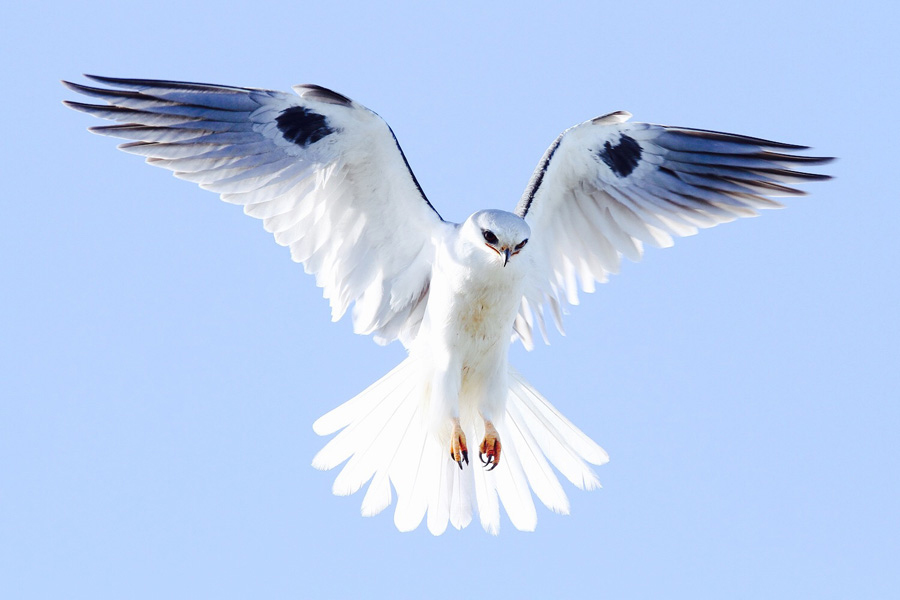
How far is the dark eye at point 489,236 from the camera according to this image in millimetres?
7289

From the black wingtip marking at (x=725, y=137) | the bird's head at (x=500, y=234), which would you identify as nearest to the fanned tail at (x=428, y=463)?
the bird's head at (x=500, y=234)

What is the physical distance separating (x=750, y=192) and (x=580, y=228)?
107 centimetres

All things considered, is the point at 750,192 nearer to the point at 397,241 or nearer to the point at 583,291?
the point at 583,291

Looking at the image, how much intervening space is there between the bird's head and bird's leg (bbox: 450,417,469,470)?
1.17m

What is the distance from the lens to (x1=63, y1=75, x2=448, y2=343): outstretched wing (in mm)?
7621

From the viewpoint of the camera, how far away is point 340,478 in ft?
27.5

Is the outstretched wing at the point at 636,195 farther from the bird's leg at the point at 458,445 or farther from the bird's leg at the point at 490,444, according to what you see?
the bird's leg at the point at 458,445

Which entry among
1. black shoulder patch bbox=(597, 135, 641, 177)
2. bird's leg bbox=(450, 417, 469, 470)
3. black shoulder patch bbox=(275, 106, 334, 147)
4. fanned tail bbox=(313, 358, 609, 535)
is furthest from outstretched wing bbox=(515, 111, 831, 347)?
black shoulder patch bbox=(275, 106, 334, 147)

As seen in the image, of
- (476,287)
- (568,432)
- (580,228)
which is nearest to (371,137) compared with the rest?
(476,287)

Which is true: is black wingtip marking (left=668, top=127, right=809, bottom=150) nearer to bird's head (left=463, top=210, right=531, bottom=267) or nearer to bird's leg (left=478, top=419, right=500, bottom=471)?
bird's head (left=463, top=210, right=531, bottom=267)

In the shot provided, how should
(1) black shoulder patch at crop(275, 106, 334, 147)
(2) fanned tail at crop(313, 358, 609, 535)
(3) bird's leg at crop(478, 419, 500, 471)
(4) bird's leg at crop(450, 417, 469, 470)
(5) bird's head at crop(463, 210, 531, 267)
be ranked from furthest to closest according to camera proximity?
(2) fanned tail at crop(313, 358, 609, 535), (3) bird's leg at crop(478, 419, 500, 471), (4) bird's leg at crop(450, 417, 469, 470), (1) black shoulder patch at crop(275, 106, 334, 147), (5) bird's head at crop(463, 210, 531, 267)

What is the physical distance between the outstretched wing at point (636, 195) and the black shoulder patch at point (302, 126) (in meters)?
1.46

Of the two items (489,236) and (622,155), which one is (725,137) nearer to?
(622,155)

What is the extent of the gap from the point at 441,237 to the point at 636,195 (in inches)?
56.6
